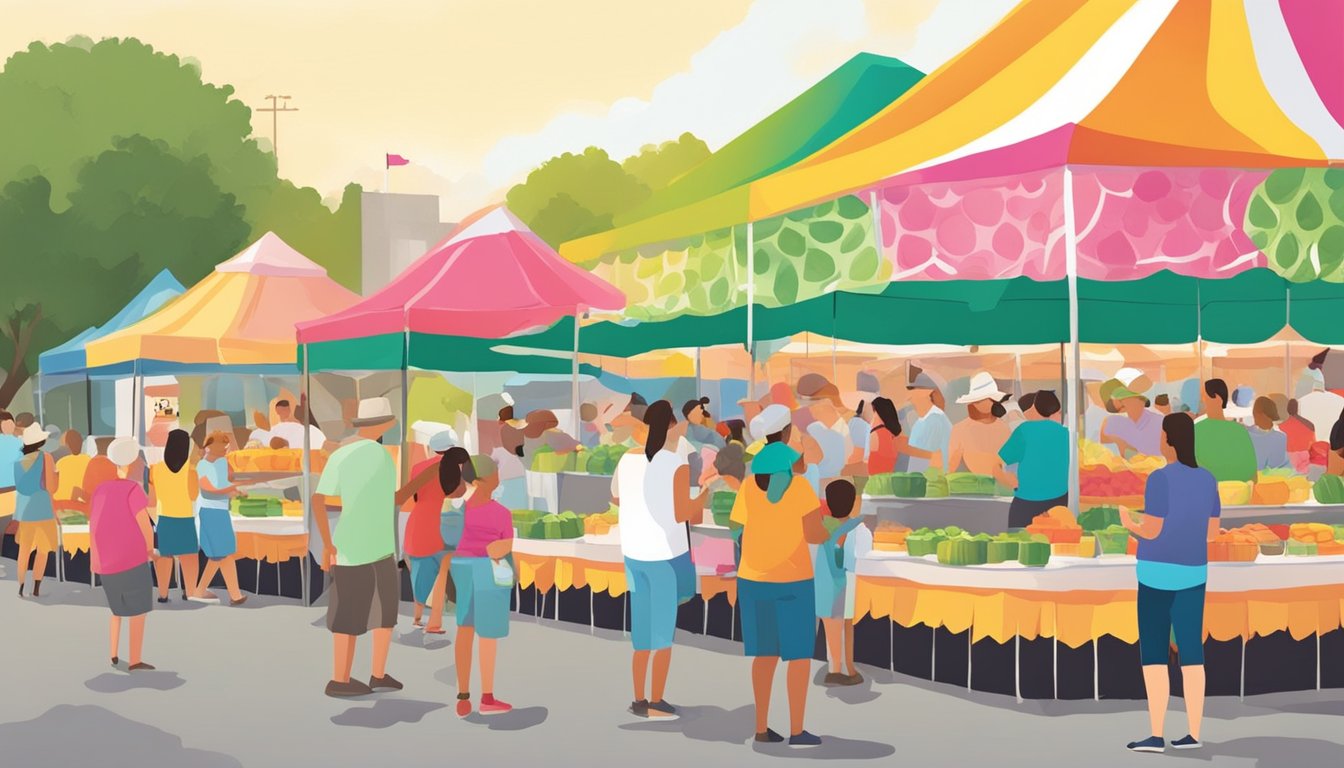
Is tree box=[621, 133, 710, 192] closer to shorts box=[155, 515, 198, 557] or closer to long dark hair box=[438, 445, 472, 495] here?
shorts box=[155, 515, 198, 557]

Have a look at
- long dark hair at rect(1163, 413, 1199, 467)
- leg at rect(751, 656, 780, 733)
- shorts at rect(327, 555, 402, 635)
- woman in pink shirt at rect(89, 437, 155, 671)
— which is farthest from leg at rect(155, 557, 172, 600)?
long dark hair at rect(1163, 413, 1199, 467)

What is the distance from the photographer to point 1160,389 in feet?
102

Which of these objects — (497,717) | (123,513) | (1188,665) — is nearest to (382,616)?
(497,717)

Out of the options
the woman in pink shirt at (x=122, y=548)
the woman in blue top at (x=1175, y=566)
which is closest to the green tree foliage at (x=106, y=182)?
the woman in pink shirt at (x=122, y=548)

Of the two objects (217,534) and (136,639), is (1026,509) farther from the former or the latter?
(217,534)

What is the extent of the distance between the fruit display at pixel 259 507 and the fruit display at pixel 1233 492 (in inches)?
365

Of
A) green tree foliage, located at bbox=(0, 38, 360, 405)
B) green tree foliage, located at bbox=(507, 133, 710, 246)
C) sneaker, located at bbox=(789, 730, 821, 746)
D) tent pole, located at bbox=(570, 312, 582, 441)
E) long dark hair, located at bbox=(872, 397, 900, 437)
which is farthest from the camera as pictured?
green tree foliage, located at bbox=(507, 133, 710, 246)

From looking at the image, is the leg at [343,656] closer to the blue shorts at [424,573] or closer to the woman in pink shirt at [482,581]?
the woman in pink shirt at [482,581]

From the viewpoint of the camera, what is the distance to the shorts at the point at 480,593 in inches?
389

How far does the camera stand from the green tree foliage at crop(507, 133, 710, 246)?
77812 mm

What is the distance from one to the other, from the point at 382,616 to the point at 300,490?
25.2ft

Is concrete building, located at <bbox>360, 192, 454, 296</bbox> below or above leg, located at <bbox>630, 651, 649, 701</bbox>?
above

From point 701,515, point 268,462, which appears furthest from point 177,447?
point 701,515

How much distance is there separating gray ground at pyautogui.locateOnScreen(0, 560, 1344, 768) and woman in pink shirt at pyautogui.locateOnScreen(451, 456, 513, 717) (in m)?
0.32
